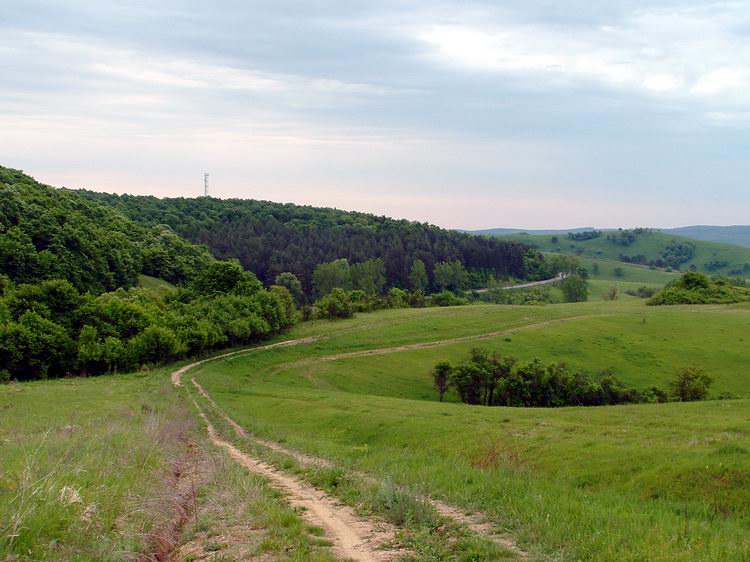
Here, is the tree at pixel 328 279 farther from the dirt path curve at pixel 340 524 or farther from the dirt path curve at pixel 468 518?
the dirt path curve at pixel 340 524

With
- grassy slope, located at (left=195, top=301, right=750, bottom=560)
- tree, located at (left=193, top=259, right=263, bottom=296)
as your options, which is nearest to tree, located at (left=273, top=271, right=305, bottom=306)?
tree, located at (left=193, top=259, right=263, bottom=296)

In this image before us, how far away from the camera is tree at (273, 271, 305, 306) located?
16775cm

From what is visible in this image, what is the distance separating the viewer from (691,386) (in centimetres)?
5572

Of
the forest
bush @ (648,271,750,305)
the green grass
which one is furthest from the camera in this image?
bush @ (648,271,750,305)

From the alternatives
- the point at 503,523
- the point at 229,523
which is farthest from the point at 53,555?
the point at 503,523

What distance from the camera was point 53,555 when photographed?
27.8ft

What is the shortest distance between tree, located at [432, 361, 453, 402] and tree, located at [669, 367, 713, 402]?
22.7 metres

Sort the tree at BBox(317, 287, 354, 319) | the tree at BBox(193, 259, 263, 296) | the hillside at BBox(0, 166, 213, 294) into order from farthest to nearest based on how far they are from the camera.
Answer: the hillside at BBox(0, 166, 213, 294)
the tree at BBox(317, 287, 354, 319)
the tree at BBox(193, 259, 263, 296)

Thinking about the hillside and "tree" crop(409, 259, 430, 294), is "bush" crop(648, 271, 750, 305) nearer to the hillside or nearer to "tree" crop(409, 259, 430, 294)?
"tree" crop(409, 259, 430, 294)

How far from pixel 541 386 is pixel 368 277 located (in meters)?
120

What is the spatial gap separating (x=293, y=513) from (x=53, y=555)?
16.3ft

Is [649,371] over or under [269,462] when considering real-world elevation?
under

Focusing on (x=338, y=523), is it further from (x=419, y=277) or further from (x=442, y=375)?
(x=419, y=277)

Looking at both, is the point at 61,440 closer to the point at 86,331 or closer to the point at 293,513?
the point at 293,513
